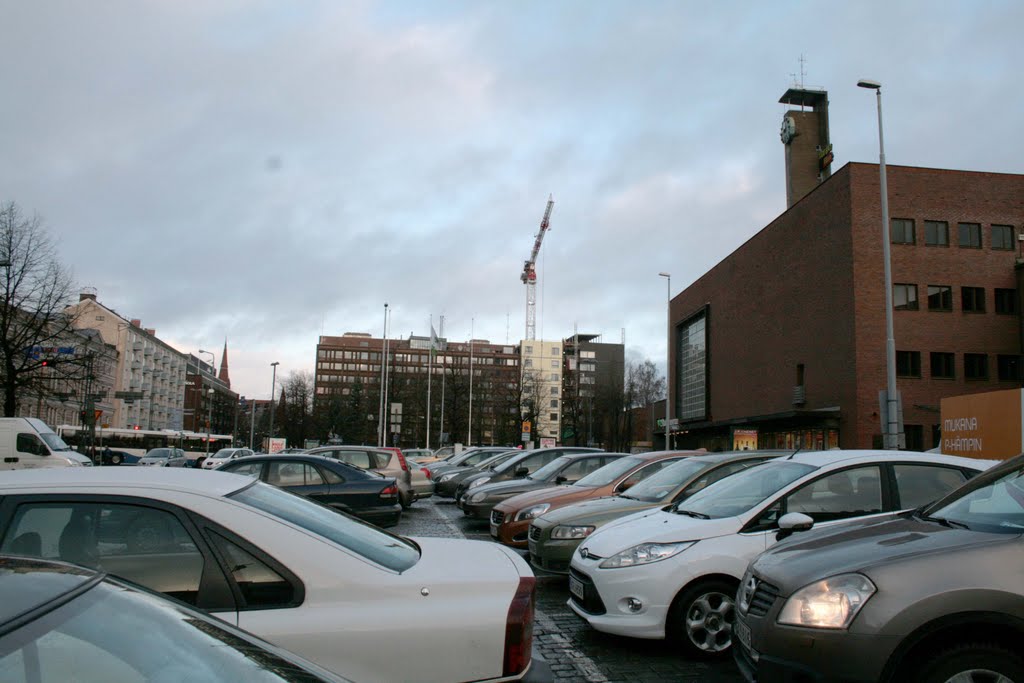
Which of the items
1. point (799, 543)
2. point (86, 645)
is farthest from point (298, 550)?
point (799, 543)

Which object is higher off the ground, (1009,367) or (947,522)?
(1009,367)

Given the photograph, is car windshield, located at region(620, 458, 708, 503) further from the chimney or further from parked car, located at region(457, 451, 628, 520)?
the chimney

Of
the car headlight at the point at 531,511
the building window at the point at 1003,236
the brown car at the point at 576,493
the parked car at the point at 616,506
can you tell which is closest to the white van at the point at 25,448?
the brown car at the point at 576,493

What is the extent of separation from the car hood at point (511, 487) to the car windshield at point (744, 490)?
6.76 meters

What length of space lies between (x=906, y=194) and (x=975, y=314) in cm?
710

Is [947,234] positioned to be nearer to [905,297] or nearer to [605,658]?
[905,297]

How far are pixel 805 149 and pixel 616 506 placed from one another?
64.3 meters

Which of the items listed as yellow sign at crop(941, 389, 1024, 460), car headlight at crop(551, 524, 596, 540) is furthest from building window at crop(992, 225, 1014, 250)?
car headlight at crop(551, 524, 596, 540)

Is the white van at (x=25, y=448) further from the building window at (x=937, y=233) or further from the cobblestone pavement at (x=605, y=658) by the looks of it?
the building window at (x=937, y=233)

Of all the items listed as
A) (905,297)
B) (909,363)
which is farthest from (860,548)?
(905,297)

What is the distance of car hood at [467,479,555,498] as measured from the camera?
45.6 feet

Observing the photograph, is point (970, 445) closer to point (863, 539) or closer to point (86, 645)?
point (863, 539)

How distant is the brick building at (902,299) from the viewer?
1474 inches

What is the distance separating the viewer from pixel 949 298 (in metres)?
39.2
